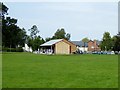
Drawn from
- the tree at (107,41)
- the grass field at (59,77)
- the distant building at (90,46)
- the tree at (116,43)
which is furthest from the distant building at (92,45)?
the grass field at (59,77)

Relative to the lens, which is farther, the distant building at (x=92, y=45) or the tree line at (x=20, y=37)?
the distant building at (x=92, y=45)

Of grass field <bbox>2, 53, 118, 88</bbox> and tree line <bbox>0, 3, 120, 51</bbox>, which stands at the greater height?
tree line <bbox>0, 3, 120, 51</bbox>

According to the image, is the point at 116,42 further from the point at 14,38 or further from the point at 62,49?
the point at 14,38

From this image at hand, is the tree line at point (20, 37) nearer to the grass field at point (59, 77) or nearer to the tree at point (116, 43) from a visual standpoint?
the tree at point (116, 43)

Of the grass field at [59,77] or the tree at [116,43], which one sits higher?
the tree at [116,43]

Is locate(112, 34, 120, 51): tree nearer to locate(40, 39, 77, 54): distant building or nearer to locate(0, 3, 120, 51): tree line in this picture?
locate(0, 3, 120, 51): tree line

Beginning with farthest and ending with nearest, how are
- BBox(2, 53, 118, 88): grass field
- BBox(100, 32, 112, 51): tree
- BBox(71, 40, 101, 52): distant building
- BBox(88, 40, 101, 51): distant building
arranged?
BBox(88, 40, 101, 51): distant building → BBox(71, 40, 101, 52): distant building → BBox(100, 32, 112, 51): tree → BBox(2, 53, 118, 88): grass field

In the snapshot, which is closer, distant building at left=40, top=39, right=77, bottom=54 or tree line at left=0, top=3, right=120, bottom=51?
tree line at left=0, top=3, right=120, bottom=51

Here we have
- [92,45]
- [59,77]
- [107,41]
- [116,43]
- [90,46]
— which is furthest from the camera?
[90,46]

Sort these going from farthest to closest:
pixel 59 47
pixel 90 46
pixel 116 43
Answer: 1. pixel 90 46
2. pixel 116 43
3. pixel 59 47

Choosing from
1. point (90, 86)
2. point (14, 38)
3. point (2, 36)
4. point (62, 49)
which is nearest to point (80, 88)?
point (90, 86)

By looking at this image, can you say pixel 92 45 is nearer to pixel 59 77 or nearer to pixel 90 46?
pixel 90 46

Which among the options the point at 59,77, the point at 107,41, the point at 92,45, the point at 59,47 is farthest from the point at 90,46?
the point at 59,77

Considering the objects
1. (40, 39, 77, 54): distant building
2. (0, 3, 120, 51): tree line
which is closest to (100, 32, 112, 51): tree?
(0, 3, 120, 51): tree line
